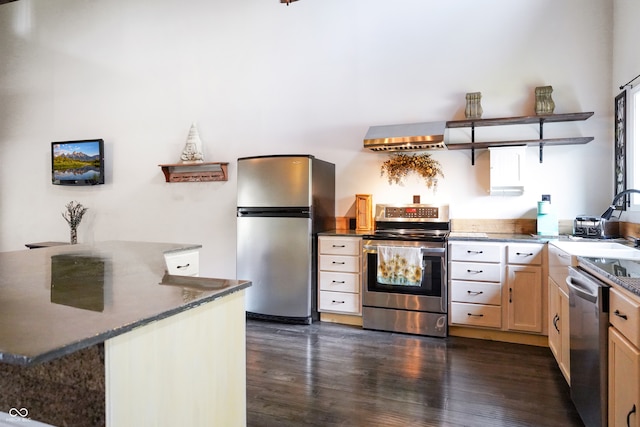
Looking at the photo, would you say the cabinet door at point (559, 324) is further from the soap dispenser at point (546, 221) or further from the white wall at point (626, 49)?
the white wall at point (626, 49)

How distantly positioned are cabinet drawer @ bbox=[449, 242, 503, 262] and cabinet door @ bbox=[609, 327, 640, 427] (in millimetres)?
1665

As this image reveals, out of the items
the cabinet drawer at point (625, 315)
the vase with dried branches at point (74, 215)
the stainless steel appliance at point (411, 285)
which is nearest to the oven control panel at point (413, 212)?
the stainless steel appliance at point (411, 285)

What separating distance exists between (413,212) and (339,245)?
835mm

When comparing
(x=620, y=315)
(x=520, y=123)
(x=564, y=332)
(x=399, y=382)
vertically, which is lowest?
(x=399, y=382)

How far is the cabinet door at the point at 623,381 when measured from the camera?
54.2 inches

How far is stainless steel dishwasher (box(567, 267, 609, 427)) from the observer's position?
166 cm

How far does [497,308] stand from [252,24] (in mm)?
4141

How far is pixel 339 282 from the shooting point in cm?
382

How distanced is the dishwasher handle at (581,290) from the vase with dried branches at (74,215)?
232 inches

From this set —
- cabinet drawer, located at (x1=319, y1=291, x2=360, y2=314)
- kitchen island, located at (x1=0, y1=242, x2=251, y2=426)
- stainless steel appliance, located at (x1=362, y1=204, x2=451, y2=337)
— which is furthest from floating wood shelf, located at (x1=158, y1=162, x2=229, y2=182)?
kitchen island, located at (x1=0, y1=242, x2=251, y2=426)

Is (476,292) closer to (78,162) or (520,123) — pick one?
(520,123)

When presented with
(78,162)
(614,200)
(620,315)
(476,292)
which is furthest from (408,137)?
(78,162)

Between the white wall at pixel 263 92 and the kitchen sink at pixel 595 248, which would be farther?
the white wall at pixel 263 92

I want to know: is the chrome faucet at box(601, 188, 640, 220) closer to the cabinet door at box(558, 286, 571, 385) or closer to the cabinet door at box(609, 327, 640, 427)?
the cabinet door at box(558, 286, 571, 385)
